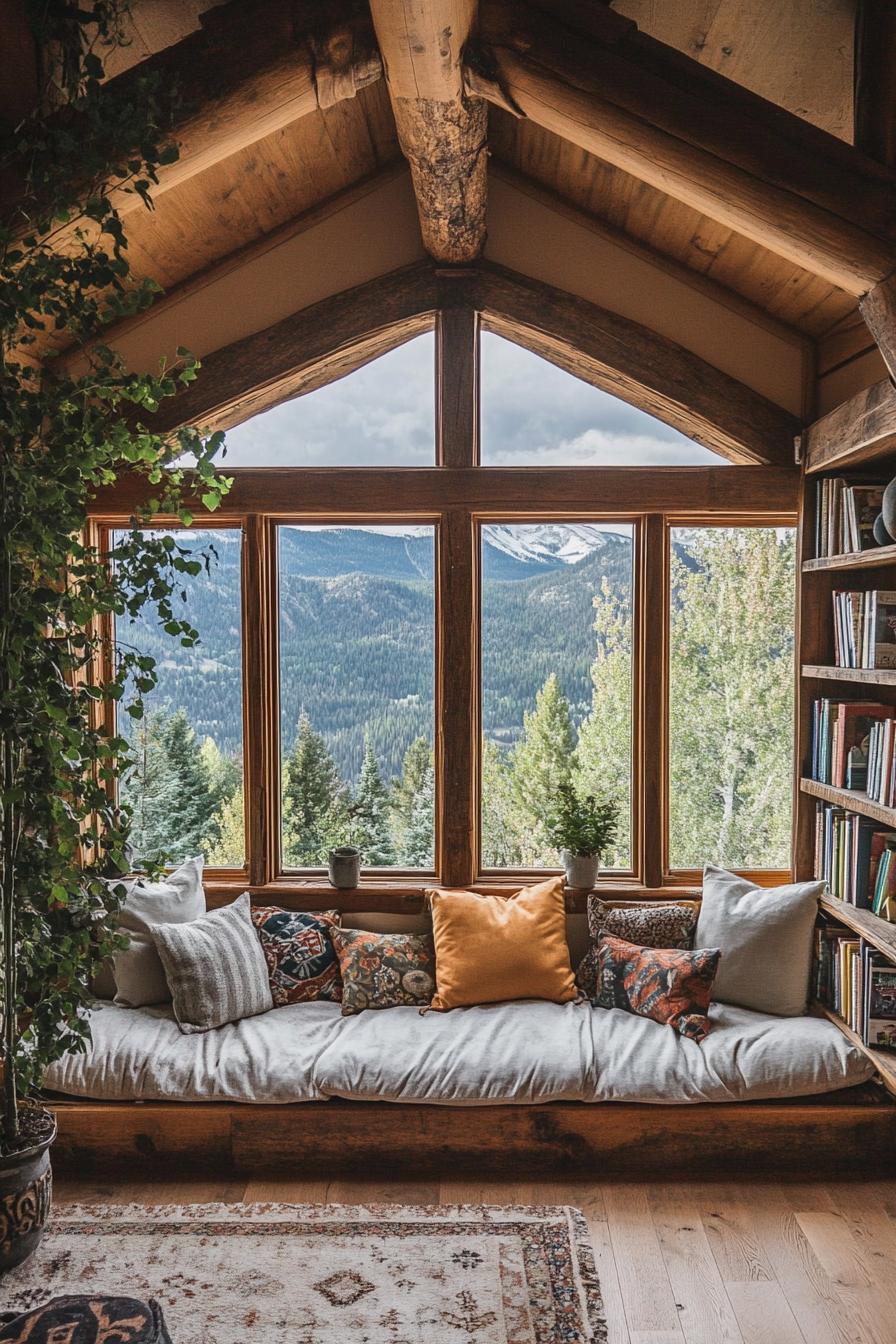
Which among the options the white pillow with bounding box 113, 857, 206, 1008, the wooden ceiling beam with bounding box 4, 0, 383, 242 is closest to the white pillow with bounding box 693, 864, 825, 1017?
the white pillow with bounding box 113, 857, 206, 1008

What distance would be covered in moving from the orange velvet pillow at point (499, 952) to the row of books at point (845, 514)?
69.1 inches

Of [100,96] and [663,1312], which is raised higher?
[100,96]

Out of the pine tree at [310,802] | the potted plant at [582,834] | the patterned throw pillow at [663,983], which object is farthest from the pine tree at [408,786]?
the patterned throw pillow at [663,983]

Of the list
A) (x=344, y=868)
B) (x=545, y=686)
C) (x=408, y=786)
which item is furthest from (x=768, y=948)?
(x=344, y=868)

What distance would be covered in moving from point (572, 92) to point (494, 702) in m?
2.26

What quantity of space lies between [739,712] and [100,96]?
3123 mm

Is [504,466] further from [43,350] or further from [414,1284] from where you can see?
[414,1284]

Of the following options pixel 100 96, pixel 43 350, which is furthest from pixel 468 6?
pixel 43 350

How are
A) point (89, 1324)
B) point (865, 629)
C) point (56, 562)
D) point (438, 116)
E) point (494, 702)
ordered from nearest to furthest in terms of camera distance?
point (89, 1324) → point (56, 562) → point (438, 116) → point (865, 629) → point (494, 702)

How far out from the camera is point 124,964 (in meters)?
3.66

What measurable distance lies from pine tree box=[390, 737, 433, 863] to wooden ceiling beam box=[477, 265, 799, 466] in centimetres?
174

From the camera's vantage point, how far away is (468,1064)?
330 centimetres

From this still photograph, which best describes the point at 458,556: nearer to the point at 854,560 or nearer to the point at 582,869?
the point at 582,869

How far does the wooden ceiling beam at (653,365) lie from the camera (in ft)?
13.1
